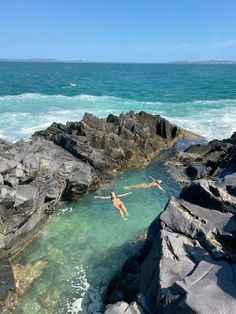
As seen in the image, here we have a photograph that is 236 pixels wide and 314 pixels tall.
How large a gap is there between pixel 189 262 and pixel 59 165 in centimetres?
1209

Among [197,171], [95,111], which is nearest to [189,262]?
[197,171]

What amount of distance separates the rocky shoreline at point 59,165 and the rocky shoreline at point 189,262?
185 inches

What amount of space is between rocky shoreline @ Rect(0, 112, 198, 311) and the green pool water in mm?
577

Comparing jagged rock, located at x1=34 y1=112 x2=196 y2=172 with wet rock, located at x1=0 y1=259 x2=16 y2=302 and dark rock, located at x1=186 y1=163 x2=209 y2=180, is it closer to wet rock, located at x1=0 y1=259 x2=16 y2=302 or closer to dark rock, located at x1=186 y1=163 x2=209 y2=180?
dark rock, located at x1=186 y1=163 x2=209 y2=180

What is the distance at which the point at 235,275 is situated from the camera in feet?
31.3

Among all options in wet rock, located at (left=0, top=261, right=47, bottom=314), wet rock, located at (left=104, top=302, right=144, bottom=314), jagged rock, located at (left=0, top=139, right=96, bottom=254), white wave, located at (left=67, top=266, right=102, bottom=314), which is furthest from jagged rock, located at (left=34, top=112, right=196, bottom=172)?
wet rock, located at (left=104, top=302, right=144, bottom=314)

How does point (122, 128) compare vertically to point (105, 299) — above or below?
above

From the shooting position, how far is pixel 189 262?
35.7 ft

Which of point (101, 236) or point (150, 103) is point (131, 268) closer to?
point (101, 236)

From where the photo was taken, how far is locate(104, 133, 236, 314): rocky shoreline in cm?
881

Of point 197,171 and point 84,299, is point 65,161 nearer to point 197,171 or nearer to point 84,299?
point 197,171

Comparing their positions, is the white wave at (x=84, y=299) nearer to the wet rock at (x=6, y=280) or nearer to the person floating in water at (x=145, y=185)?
the wet rock at (x=6, y=280)

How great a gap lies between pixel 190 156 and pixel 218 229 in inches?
673

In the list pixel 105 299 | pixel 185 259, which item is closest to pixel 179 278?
pixel 185 259
